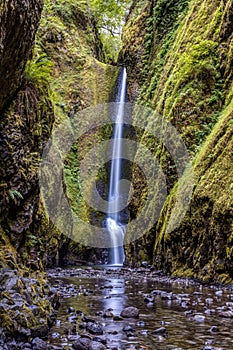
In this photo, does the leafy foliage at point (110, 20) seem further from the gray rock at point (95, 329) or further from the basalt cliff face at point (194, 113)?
the gray rock at point (95, 329)

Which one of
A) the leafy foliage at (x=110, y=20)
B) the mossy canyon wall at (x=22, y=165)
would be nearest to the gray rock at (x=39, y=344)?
the mossy canyon wall at (x=22, y=165)

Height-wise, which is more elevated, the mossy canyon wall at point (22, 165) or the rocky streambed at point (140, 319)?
the mossy canyon wall at point (22, 165)

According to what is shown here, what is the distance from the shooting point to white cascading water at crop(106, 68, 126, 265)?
19891 mm

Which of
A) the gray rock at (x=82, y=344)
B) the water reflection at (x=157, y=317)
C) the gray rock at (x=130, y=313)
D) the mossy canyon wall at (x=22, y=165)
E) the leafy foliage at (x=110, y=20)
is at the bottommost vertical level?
the water reflection at (x=157, y=317)

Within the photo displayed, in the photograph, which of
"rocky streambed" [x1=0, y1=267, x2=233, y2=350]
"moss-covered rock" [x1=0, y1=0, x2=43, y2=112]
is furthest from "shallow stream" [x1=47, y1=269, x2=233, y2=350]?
"moss-covered rock" [x1=0, y1=0, x2=43, y2=112]

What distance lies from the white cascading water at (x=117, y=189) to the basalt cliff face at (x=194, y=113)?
191 cm

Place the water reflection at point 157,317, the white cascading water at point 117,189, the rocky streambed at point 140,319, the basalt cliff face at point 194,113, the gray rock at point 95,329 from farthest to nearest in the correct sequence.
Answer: the white cascading water at point 117,189 < the basalt cliff face at point 194,113 < the gray rock at point 95,329 < the water reflection at point 157,317 < the rocky streambed at point 140,319

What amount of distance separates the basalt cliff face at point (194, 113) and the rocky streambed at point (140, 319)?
1.52 metres

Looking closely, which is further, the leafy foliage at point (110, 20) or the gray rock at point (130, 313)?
the leafy foliage at point (110, 20)

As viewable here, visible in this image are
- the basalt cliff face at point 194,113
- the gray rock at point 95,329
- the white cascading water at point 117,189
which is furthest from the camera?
the white cascading water at point 117,189

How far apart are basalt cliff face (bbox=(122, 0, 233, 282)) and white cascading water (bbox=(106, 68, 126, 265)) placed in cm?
191

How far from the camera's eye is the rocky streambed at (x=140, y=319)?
15.5 feet

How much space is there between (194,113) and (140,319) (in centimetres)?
999

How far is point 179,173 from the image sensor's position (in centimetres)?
1461
